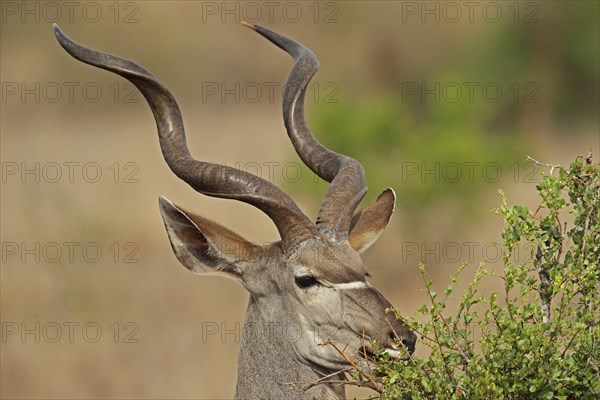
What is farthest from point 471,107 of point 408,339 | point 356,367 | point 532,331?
point 532,331

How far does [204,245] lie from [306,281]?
0.60 metres

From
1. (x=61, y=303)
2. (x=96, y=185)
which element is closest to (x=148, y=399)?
(x=61, y=303)

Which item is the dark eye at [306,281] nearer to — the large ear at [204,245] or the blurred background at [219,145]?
the large ear at [204,245]

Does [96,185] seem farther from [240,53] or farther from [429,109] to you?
[240,53]

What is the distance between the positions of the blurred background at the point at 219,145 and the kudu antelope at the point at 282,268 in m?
1.15

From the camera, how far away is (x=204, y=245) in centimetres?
567

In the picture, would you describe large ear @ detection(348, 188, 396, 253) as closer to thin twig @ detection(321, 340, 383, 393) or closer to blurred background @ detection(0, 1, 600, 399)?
thin twig @ detection(321, 340, 383, 393)

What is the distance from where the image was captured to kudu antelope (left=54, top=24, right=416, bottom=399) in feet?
17.8

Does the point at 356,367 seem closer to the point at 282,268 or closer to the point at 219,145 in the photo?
the point at 282,268

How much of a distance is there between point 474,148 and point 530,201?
110 centimetres

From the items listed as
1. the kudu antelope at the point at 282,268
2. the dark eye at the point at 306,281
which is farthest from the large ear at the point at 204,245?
the dark eye at the point at 306,281

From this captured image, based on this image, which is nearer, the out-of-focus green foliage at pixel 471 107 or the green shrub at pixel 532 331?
the green shrub at pixel 532 331

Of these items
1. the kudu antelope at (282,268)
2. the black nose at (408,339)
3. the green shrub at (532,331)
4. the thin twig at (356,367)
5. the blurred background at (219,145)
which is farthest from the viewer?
the blurred background at (219,145)

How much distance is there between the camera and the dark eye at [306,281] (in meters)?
5.51
